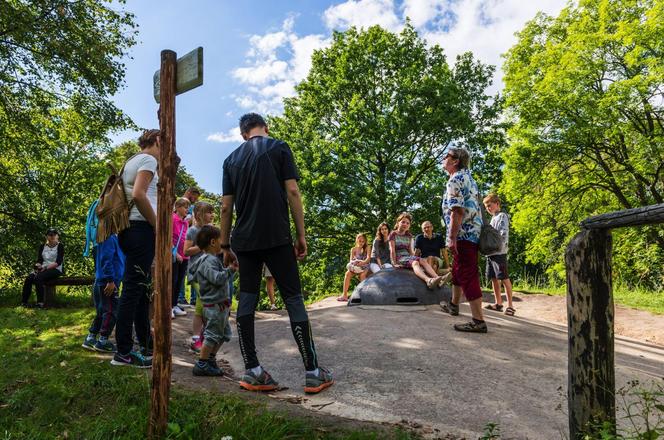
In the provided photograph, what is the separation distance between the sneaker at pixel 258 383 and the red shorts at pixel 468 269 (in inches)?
104

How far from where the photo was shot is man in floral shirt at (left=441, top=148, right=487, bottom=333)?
17.5 feet

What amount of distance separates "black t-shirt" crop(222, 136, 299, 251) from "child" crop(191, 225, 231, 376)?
0.66 m

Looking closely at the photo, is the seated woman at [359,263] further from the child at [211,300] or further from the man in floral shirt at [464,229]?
the child at [211,300]

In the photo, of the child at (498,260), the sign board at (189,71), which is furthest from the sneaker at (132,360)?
the child at (498,260)

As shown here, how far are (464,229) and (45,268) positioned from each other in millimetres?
9318

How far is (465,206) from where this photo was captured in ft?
17.7

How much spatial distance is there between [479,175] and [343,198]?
6.99m

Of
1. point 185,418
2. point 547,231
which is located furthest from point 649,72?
point 185,418

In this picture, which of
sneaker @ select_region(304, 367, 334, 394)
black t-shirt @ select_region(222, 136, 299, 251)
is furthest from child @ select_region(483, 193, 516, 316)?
black t-shirt @ select_region(222, 136, 299, 251)

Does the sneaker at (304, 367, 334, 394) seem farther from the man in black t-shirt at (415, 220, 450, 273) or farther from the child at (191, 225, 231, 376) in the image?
the man in black t-shirt at (415, 220, 450, 273)

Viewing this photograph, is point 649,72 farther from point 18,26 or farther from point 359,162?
point 18,26

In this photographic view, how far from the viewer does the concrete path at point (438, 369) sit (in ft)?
10.8

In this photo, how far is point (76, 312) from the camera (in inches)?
342

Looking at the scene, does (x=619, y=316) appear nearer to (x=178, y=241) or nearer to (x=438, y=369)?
(x=438, y=369)
